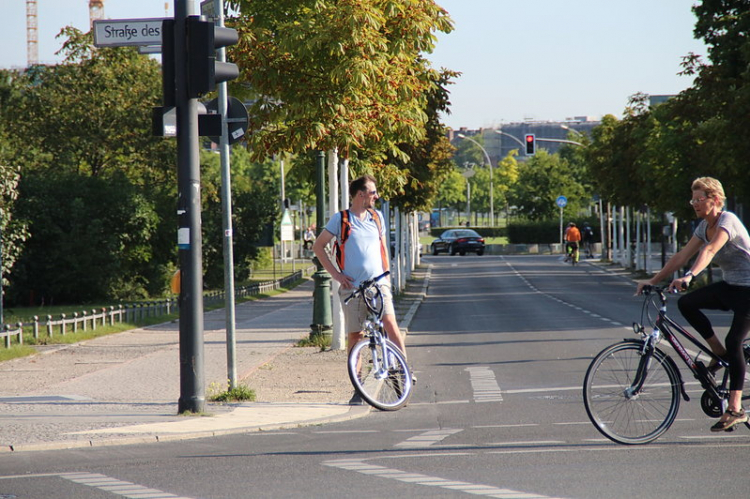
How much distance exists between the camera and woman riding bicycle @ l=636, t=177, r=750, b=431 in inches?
319

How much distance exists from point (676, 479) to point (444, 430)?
2.84 metres

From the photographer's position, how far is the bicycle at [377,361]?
9.84m

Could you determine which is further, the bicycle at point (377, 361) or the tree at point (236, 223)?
the tree at point (236, 223)

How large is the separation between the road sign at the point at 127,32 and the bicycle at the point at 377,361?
360cm

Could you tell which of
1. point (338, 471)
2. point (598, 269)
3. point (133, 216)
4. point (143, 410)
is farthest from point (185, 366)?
point (598, 269)

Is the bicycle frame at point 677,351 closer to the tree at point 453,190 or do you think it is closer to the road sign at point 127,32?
the road sign at point 127,32

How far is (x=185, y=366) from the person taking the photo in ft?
33.4

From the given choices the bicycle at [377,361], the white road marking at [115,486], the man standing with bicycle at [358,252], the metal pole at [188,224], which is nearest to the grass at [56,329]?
the metal pole at [188,224]

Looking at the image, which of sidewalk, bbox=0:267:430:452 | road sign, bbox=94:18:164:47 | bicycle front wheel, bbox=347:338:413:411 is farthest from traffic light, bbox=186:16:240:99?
sidewalk, bbox=0:267:430:452

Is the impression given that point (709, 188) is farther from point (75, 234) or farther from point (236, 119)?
point (75, 234)

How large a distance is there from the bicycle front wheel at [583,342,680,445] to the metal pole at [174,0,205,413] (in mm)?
3686

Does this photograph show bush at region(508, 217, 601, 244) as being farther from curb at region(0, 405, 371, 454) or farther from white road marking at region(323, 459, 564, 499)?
white road marking at region(323, 459, 564, 499)

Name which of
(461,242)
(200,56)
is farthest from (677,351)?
(461,242)

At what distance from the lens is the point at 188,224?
1018 cm
